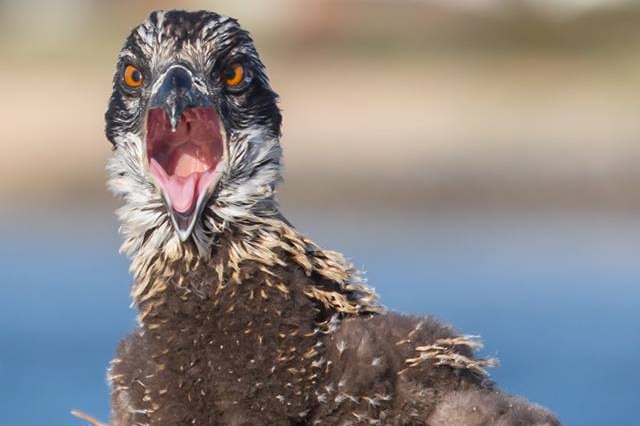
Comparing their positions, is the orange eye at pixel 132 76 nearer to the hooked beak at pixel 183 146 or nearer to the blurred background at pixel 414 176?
the hooked beak at pixel 183 146

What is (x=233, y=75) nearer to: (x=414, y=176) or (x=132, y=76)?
(x=132, y=76)

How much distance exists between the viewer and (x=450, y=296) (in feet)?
54.4

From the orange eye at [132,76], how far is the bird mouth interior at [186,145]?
0.22 meters

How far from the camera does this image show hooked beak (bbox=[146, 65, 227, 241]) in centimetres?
584

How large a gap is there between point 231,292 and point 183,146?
0.56 meters

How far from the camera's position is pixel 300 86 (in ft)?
88.9

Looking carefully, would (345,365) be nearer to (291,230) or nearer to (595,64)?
(291,230)

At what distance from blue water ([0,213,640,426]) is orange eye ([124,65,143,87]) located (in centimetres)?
604

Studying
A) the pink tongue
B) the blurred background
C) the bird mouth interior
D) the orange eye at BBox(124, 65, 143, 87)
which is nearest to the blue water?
the blurred background

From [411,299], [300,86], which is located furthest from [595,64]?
[411,299]

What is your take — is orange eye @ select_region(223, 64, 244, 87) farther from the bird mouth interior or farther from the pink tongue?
the pink tongue

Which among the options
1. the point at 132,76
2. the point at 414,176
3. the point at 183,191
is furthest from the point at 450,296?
the point at 183,191

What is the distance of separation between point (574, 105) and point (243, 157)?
72.8ft

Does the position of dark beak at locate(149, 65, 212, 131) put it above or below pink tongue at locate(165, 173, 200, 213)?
above
